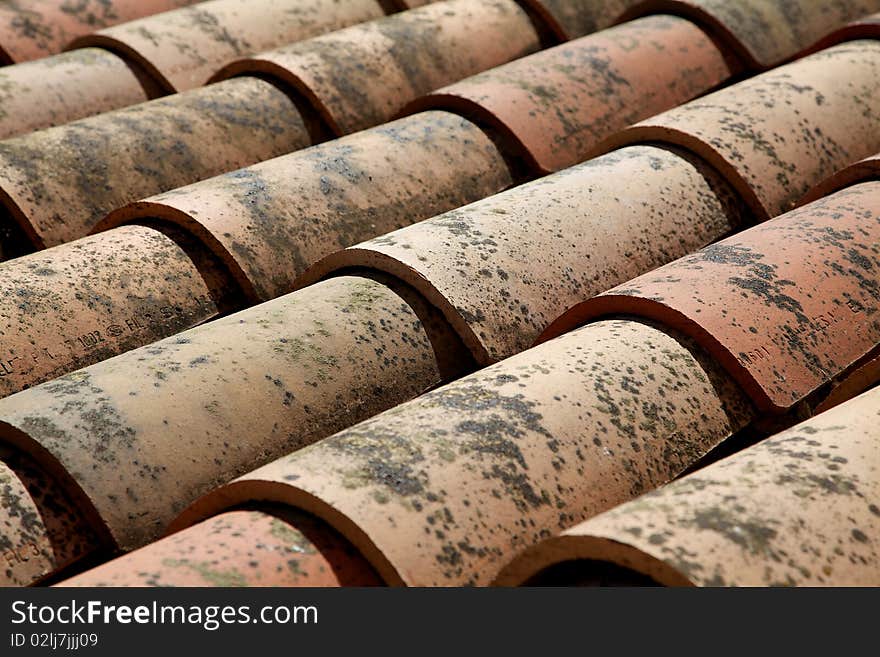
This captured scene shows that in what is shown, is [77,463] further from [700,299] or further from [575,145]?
[575,145]

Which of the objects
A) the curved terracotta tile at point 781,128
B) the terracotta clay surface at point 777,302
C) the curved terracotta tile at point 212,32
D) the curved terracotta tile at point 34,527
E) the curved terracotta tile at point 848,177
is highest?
the curved terracotta tile at point 212,32

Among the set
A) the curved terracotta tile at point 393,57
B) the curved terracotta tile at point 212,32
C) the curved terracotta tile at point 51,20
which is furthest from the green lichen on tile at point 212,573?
the curved terracotta tile at point 51,20

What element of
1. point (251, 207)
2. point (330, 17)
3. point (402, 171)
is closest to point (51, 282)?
point (251, 207)

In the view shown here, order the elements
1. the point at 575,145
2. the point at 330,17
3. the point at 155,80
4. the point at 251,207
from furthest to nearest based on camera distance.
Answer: the point at 330,17, the point at 155,80, the point at 575,145, the point at 251,207

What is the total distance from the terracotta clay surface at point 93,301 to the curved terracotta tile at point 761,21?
2131 millimetres

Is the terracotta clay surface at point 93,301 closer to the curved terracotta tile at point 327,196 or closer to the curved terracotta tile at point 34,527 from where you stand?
the curved terracotta tile at point 327,196

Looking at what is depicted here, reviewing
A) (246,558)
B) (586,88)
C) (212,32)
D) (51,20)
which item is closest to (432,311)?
(246,558)

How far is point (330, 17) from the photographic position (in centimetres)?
471

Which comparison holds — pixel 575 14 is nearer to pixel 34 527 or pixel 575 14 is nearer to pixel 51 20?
pixel 51 20

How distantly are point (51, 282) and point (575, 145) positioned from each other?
1.62 metres

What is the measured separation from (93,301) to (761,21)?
104 inches

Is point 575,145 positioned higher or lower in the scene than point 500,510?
higher

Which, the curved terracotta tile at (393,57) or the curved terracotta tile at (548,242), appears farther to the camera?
the curved terracotta tile at (393,57)

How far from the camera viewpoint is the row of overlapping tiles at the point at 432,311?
2039mm
